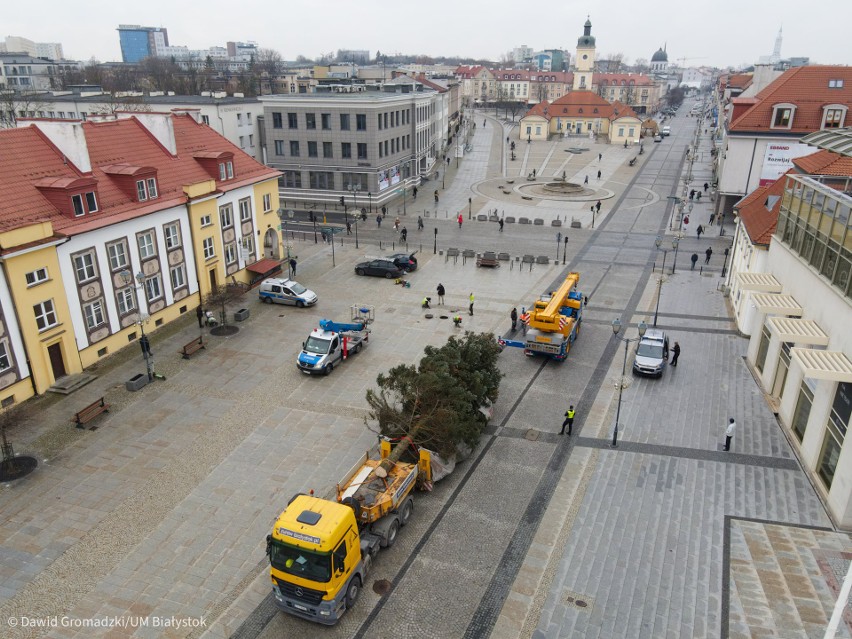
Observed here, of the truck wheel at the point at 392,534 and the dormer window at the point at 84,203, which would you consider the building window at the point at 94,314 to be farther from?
the truck wheel at the point at 392,534

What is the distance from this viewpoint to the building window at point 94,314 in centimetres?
2722

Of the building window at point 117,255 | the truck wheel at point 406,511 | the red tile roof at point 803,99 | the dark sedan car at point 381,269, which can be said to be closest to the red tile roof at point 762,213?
the red tile roof at point 803,99

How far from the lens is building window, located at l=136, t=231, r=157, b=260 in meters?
30.1

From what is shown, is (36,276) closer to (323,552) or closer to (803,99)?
(323,552)

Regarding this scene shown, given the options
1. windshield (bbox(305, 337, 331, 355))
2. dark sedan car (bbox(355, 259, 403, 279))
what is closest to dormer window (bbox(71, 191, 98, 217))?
windshield (bbox(305, 337, 331, 355))

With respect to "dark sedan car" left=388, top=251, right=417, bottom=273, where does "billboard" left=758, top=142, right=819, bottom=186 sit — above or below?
above

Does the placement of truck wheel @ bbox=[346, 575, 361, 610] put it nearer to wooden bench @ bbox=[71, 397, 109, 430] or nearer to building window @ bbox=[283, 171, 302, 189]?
wooden bench @ bbox=[71, 397, 109, 430]

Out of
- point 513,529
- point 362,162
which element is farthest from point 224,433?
point 362,162

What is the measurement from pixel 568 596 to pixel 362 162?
168ft

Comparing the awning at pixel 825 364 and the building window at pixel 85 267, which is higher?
the building window at pixel 85 267

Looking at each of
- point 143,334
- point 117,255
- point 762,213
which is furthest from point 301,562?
point 762,213

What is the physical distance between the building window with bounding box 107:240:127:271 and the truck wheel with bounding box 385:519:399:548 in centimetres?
1974

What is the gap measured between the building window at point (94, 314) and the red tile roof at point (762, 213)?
32.1 meters

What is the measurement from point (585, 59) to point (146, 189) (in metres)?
133
